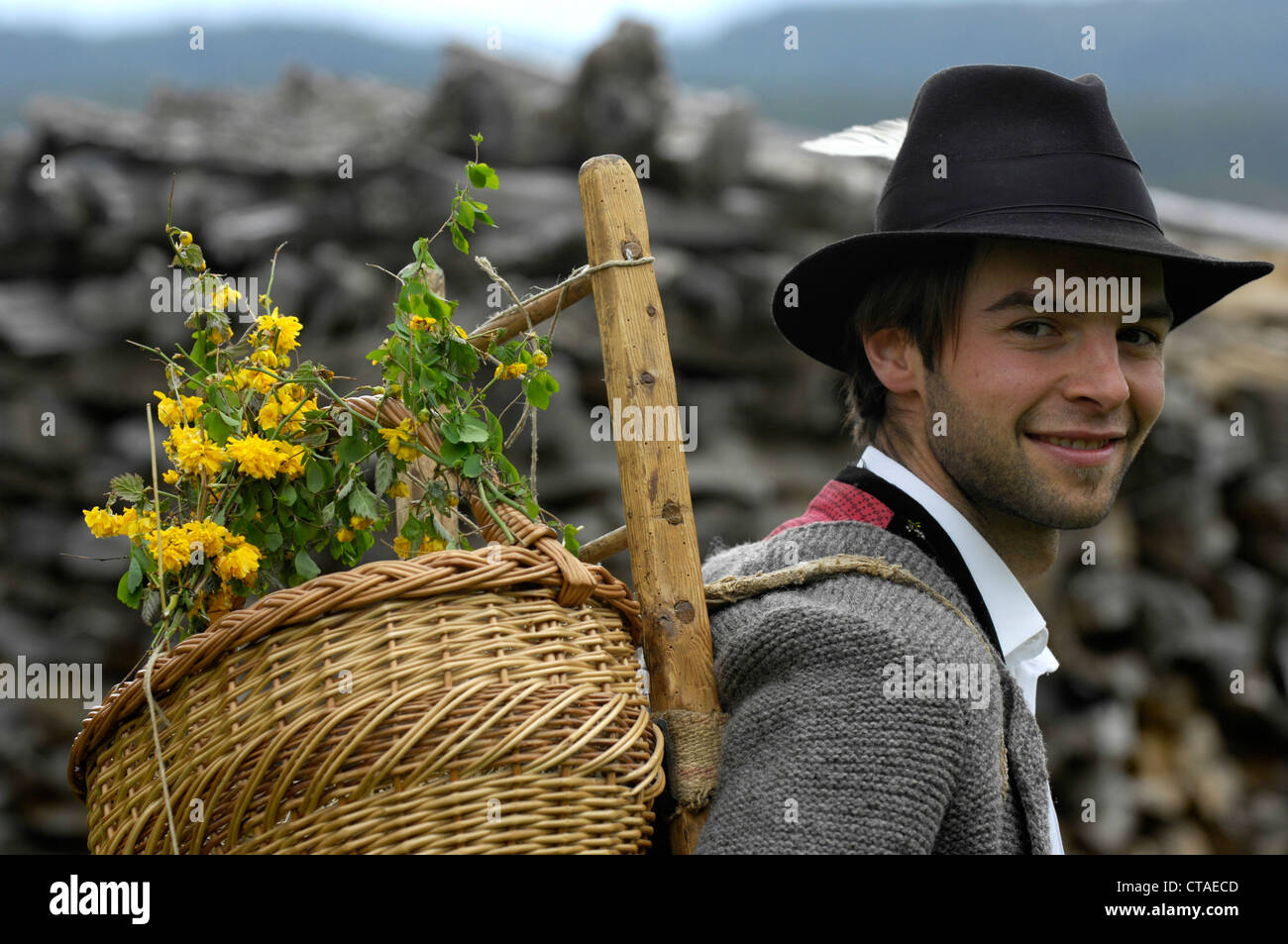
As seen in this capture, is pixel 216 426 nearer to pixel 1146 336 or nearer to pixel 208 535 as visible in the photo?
A: pixel 208 535

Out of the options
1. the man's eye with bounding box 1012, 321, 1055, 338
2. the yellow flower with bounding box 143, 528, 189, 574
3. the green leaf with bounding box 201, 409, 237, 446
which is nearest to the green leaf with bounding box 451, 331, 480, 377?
the green leaf with bounding box 201, 409, 237, 446

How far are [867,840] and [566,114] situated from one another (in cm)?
478

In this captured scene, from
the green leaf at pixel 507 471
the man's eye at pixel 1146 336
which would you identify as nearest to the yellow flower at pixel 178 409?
the green leaf at pixel 507 471

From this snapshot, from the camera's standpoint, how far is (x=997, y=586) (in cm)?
207

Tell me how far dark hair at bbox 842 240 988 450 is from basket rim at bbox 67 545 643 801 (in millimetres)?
864

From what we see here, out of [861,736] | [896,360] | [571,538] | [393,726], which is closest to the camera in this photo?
[393,726]

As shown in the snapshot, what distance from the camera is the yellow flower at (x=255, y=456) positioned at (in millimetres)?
1711

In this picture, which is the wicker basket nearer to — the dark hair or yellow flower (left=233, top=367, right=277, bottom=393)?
yellow flower (left=233, top=367, right=277, bottom=393)

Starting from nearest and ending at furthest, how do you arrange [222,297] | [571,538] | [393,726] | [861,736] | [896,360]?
1. [393,726]
2. [861,736]
3. [222,297]
4. [571,538]
5. [896,360]

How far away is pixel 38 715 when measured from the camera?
554 centimetres

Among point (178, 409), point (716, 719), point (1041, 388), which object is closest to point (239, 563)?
point (178, 409)

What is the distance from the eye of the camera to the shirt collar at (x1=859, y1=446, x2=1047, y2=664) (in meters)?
2.05

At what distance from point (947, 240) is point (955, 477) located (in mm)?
412
